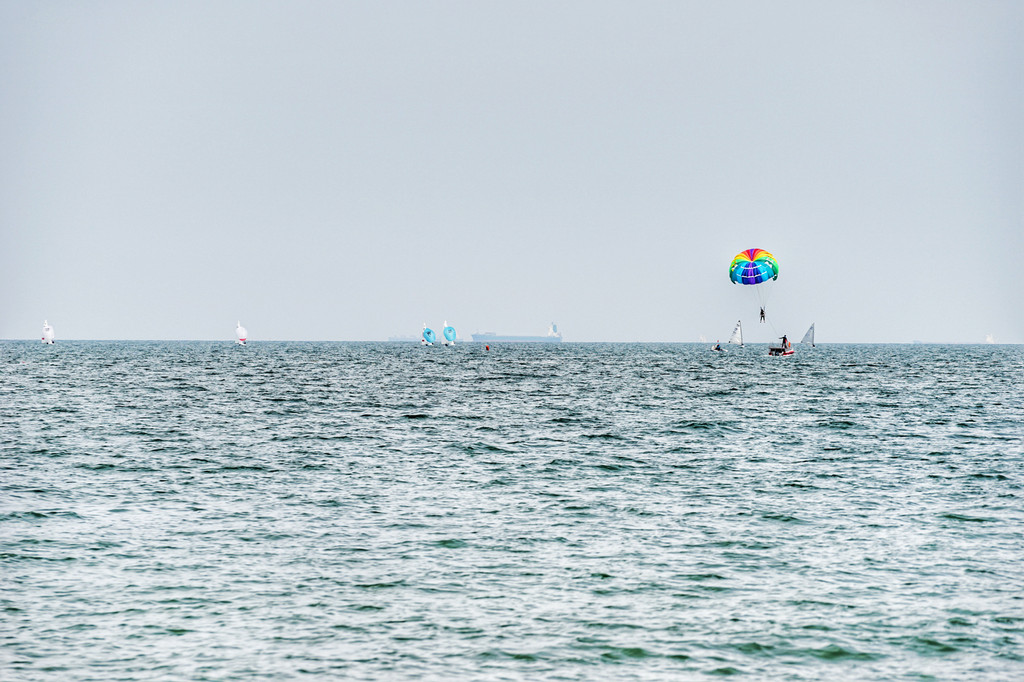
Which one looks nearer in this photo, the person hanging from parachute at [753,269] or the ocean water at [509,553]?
the ocean water at [509,553]

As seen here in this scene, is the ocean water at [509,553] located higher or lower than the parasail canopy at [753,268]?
lower

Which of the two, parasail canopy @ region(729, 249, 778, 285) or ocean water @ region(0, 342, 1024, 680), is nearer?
ocean water @ region(0, 342, 1024, 680)

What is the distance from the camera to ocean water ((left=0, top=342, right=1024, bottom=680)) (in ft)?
50.2

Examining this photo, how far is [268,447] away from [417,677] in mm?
27661

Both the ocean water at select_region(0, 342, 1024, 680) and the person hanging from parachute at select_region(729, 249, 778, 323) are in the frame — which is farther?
the person hanging from parachute at select_region(729, 249, 778, 323)

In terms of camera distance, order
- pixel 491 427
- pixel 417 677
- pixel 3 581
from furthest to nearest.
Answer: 1. pixel 491 427
2. pixel 3 581
3. pixel 417 677

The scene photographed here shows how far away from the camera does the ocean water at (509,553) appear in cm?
1531

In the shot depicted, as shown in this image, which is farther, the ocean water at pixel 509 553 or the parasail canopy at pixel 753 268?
the parasail canopy at pixel 753 268

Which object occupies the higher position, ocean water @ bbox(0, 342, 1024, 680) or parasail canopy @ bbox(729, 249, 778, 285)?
parasail canopy @ bbox(729, 249, 778, 285)

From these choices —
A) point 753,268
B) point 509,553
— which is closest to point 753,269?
point 753,268

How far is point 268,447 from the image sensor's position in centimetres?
4050

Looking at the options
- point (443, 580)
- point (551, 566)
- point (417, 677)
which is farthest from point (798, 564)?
point (417, 677)

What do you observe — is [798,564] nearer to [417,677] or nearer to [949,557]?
[949,557]

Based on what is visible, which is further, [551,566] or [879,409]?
[879,409]
